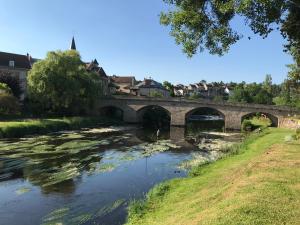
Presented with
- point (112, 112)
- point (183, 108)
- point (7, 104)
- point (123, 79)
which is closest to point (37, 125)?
point (7, 104)

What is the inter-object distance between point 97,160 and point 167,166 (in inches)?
235

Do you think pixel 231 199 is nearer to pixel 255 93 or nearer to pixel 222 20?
pixel 222 20

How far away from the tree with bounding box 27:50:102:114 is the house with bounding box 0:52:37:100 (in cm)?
1712

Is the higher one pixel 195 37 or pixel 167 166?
pixel 195 37

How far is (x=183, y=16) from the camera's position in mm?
18422

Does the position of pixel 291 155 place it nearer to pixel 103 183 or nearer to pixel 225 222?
pixel 103 183

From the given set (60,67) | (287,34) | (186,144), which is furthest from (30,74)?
(287,34)

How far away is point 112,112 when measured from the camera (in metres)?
87.4

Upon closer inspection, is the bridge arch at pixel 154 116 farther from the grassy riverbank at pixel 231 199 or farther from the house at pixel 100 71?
the grassy riverbank at pixel 231 199

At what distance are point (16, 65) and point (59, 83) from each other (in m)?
24.2

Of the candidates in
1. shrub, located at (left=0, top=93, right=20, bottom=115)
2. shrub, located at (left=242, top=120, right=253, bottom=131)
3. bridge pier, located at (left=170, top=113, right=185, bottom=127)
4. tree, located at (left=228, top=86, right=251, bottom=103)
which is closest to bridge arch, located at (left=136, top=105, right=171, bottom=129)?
bridge pier, located at (left=170, top=113, right=185, bottom=127)

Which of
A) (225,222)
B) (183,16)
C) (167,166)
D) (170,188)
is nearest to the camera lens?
(225,222)

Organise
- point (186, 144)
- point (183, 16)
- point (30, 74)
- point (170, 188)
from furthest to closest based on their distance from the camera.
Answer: point (30, 74) < point (186, 144) < point (170, 188) < point (183, 16)

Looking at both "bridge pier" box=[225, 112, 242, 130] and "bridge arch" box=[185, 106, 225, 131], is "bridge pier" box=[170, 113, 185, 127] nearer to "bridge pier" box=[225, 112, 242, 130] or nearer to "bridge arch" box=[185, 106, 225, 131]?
"bridge arch" box=[185, 106, 225, 131]
